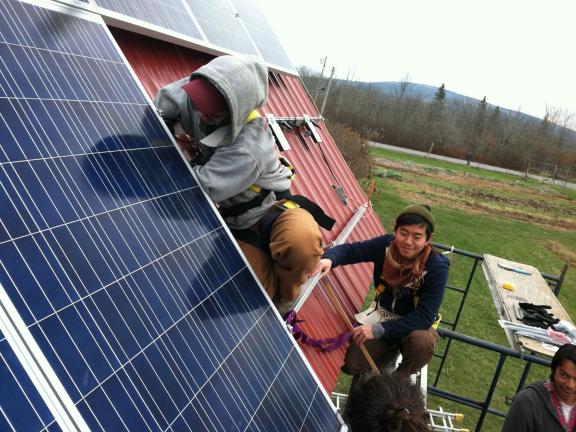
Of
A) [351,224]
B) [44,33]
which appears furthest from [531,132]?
[44,33]

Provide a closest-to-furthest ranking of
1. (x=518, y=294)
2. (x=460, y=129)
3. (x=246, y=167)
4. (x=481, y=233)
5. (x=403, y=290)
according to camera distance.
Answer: (x=246, y=167), (x=403, y=290), (x=518, y=294), (x=481, y=233), (x=460, y=129)

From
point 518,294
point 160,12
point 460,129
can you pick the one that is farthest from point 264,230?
point 460,129

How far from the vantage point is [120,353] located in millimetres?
2248

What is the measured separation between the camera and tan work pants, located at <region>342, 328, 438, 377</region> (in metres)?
4.98

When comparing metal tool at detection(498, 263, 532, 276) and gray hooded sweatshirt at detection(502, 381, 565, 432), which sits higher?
gray hooded sweatshirt at detection(502, 381, 565, 432)

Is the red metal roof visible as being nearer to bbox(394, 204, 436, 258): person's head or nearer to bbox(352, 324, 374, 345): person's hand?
bbox(352, 324, 374, 345): person's hand

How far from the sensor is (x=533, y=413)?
5145 millimetres

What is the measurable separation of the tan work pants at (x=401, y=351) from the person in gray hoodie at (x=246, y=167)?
4.32 feet

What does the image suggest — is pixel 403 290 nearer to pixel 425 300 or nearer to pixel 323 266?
pixel 425 300

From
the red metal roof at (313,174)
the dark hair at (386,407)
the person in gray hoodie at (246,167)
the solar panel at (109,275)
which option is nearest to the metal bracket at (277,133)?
the red metal roof at (313,174)

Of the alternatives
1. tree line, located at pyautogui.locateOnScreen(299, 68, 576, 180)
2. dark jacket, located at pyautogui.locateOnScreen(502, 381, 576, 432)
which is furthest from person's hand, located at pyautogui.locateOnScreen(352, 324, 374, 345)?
tree line, located at pyautogui.locateOnScreen(299, 68, 576, 180)

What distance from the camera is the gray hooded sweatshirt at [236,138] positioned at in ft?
11.5

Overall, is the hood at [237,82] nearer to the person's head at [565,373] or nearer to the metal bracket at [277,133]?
the metal bracket at [277,133]

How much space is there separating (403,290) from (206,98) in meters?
2.78
